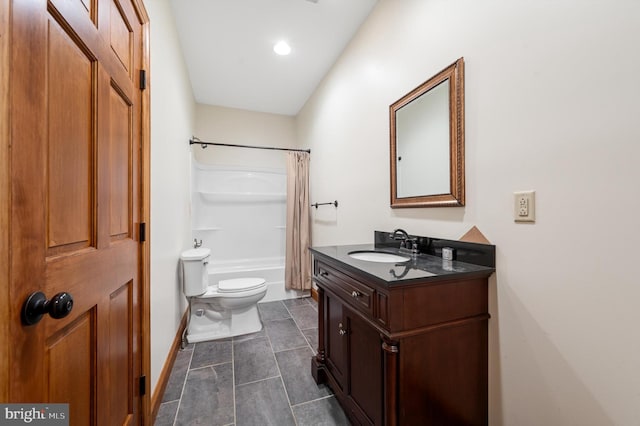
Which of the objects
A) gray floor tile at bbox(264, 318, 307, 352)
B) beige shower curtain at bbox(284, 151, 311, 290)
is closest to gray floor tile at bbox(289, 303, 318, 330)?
gray floor tile at bbox(264, 318, 307, 352)

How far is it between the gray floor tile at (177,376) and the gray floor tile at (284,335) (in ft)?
2.14

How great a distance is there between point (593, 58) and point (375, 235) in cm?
136

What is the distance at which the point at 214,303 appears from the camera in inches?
91.1

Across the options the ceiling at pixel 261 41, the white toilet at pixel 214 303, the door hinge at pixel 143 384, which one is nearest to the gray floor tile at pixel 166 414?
the door hinge at pixel 143 384

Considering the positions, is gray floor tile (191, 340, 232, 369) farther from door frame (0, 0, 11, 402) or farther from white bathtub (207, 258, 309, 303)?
door frame (0, 0, 11, 402)

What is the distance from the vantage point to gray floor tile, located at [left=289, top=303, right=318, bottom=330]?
8.16ft

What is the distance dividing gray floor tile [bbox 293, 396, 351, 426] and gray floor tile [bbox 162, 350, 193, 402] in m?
0.77

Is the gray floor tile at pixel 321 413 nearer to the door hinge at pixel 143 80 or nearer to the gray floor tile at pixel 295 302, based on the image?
the gray floor tile at pixel 295 302

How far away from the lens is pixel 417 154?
5.00 feet

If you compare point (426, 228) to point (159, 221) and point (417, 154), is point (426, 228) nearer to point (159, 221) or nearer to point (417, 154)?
point (417, 154)

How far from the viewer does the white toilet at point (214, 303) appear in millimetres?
2176

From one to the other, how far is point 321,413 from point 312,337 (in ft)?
2.75

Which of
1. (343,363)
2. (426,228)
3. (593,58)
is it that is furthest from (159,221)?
(593,58)

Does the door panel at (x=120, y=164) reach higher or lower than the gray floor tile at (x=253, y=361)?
higher
